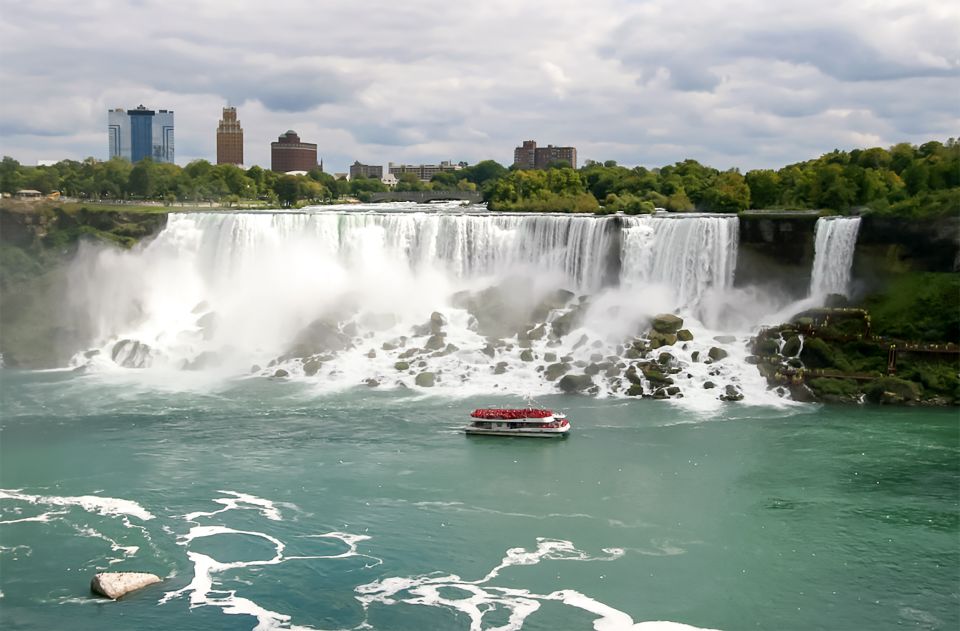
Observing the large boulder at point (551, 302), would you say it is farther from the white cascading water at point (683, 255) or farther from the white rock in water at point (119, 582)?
the white rock in water at point (119, 582)

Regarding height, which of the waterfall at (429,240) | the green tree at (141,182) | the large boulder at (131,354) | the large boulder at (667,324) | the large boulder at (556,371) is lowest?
the large boulder at (131,354)

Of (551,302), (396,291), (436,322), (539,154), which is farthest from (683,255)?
(539,154)

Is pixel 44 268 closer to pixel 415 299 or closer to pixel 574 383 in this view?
pixel 415 299

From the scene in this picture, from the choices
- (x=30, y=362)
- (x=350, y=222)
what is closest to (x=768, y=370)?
(x=350, y=222)

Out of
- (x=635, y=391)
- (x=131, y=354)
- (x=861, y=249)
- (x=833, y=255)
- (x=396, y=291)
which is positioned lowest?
(x=131, y=354)

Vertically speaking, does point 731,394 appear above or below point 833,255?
below

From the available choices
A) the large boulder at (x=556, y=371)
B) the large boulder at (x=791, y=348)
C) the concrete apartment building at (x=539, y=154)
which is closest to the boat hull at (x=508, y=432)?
the large boulder at (x=556, y=371)
